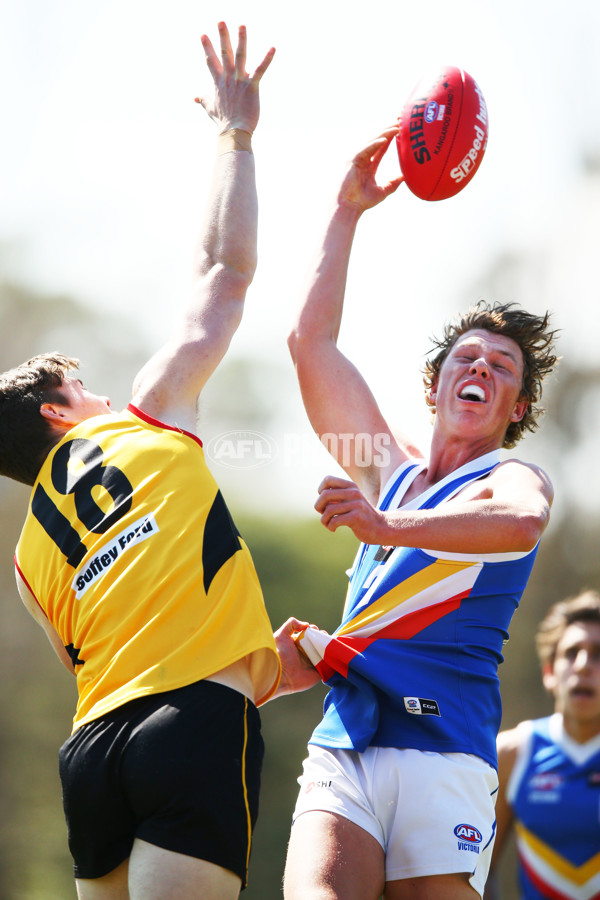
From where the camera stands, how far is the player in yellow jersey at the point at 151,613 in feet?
8.25

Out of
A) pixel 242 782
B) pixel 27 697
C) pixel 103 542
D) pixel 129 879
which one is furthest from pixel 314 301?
pixel 27 697

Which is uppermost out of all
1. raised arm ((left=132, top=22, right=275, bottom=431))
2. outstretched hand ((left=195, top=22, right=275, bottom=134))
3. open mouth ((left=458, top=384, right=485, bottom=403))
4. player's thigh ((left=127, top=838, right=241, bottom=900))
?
outstretched hand ((left=195, top=22, right=275, bottom=134))

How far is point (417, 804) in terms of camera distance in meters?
3.04

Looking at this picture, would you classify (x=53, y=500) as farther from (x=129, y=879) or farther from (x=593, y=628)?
(x=593, y=628)

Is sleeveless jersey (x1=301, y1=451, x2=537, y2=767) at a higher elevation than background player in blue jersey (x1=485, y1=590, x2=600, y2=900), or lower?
higher

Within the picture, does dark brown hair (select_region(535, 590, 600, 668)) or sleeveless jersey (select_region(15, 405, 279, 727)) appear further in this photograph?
dark brown hair (select_region(535, 590, 600, 668))

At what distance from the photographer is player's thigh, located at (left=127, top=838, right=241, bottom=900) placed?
241 centimetres

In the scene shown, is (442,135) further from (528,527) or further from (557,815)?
(557,815)

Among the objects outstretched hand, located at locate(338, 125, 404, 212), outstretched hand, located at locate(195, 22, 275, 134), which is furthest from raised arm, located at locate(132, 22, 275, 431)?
outstretched hand, located at locate(338, 125, 404, 212)

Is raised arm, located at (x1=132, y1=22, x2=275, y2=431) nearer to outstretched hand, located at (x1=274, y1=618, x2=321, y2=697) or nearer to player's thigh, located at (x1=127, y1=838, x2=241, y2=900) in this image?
outstretched hand, located at (x1=274, y1=618, x2=321, y2=697)

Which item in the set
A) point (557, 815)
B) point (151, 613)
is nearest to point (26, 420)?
point (151, 613)

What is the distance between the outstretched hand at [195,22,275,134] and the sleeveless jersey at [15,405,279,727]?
1.35m

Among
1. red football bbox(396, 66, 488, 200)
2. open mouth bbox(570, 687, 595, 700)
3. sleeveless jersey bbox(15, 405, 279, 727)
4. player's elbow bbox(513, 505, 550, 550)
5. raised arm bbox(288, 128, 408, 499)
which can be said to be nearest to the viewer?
sleeveless jersey bbox(15, 405, 279, 727)

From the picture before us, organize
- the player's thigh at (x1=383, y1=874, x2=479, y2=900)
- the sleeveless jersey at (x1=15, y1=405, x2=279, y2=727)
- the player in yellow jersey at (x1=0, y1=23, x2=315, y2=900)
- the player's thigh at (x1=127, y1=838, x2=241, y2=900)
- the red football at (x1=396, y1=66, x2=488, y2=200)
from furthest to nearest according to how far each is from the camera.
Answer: the red football at (x1=396, y1=66, x2=488, y2=200)
the player's thigh at (x1=383, y1=874, x2=479, y2=900)
the sleeveless jersey at (x1=15, y1=405, x2=279, y2=727)
the player in yellow jersey at (x1=0, y1=23, x2=315, y2=900)
the player's thigh at (x1=127, y1=838, x2=241, y2=900)
